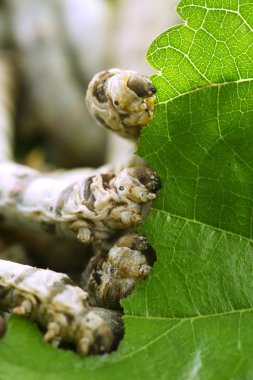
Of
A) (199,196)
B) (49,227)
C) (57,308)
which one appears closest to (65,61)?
(49,227)

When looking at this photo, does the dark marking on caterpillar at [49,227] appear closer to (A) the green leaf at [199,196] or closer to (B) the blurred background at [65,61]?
(A) the green leaf at [199,196]

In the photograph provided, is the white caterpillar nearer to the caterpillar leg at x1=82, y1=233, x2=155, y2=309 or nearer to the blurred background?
the caterpillar leg at x1=82, y1=233, x2=155, y2=309

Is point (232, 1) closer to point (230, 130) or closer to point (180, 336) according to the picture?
point (230, 130)

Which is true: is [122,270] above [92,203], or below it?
below

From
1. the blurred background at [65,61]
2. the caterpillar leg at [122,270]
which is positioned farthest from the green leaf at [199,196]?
the blurred background at [65,61]

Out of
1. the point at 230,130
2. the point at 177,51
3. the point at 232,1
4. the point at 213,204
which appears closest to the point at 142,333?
the point at 213,204

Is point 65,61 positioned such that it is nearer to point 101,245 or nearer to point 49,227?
point 49,227
